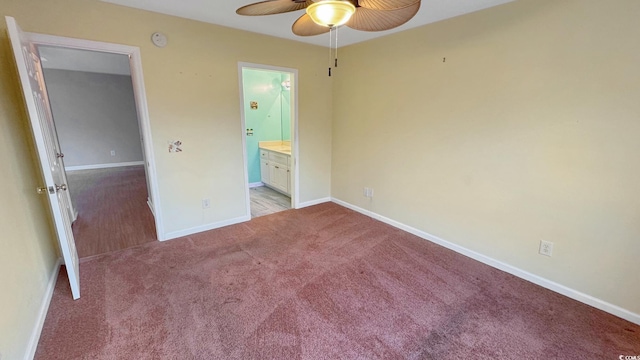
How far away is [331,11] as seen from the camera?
1.28 meters

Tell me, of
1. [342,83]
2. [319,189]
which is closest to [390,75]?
[342,83]

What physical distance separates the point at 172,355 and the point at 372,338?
1.24 meters

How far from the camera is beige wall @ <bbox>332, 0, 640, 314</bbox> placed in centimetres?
185

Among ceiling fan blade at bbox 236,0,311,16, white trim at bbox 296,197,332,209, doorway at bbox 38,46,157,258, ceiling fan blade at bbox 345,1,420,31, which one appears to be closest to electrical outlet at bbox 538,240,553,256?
ceiling fan blade at bbox 345,1,420,31

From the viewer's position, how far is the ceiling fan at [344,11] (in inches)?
50.2

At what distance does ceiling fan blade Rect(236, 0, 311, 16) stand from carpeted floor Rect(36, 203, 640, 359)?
2.03m

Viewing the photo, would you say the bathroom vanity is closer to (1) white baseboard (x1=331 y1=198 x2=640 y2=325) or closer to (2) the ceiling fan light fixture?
(1) white baseboard (x1=331 y1=198 x2=640 y2=325)

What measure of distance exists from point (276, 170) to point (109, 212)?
255cm

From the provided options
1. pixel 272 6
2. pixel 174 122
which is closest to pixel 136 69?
pixel 174 122

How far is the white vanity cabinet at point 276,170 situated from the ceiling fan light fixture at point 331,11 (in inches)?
123

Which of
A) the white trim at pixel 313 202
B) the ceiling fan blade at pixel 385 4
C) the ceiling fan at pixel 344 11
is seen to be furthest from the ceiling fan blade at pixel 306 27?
the white trim at pixel 313 202

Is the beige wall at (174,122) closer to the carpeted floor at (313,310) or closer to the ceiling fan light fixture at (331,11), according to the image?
the carpeted floor at (313,310)

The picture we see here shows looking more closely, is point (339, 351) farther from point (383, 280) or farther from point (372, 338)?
point (383, 280)

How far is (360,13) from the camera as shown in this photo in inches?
61.6
